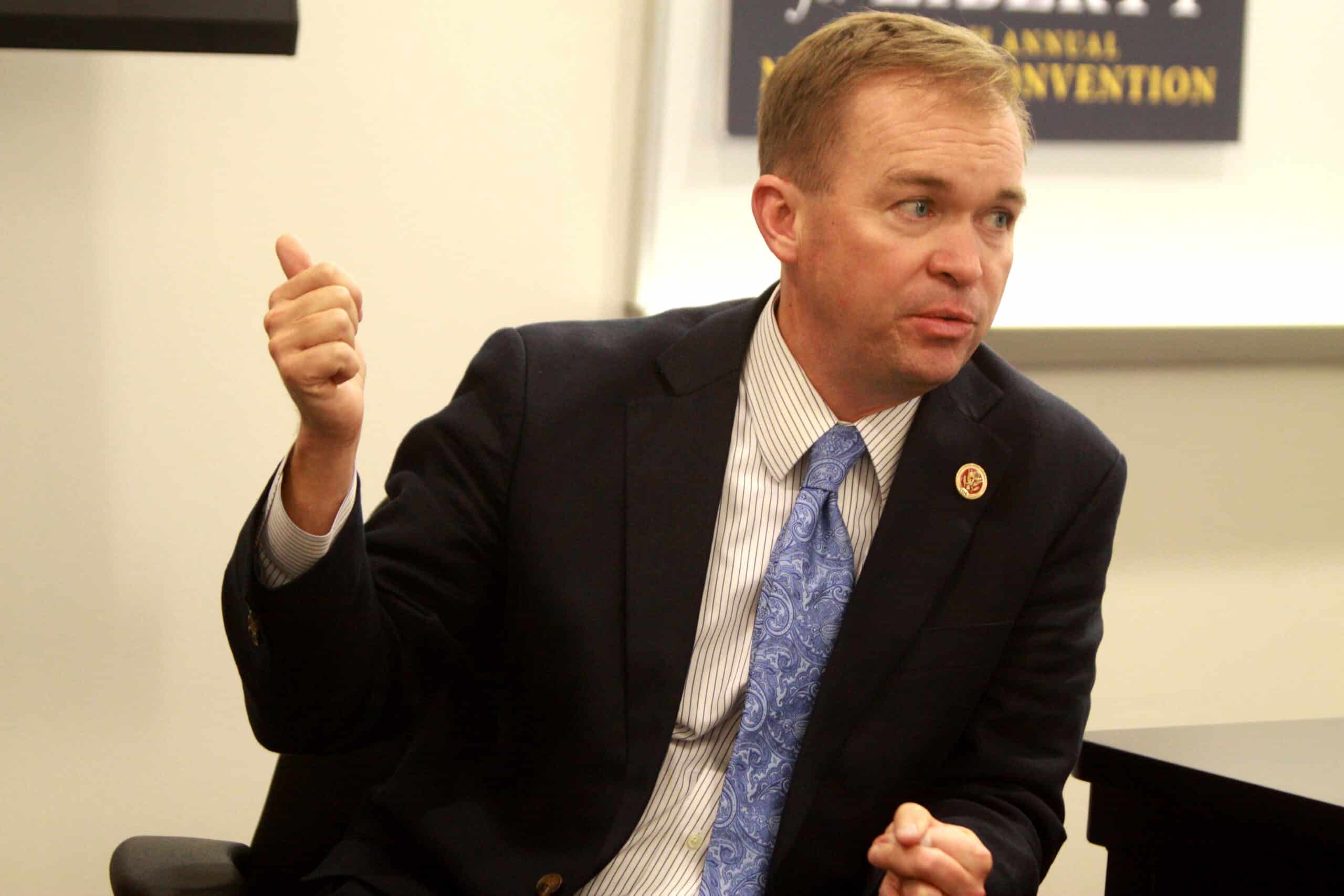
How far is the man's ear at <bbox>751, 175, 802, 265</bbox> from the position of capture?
1542 millimetres

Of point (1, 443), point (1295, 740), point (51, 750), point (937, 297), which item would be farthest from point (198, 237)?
point (1295, 740)

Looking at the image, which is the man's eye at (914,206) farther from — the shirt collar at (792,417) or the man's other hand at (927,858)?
the man's other hand at (927,858)

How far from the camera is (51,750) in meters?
2.09

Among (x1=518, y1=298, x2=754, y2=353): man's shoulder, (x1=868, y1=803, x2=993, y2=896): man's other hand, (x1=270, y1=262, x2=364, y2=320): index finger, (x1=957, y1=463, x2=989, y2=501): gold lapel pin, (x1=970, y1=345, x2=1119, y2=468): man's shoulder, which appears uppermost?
(x1=270, y1=262, x2=364, y2=320): index finger

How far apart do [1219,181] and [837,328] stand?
1209 mm

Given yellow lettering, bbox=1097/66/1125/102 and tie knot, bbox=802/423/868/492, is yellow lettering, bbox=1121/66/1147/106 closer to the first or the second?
yellow lettering, bbox=1097/66/1125/102

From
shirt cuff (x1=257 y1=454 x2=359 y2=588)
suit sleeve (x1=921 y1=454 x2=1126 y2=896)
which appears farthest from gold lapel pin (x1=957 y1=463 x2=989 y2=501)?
shirt cuff (x1=257 y1=454 x2=359 y2=588)

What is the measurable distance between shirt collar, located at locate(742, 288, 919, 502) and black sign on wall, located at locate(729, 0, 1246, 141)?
31.6 inches

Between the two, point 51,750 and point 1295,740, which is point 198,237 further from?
point 1295,740

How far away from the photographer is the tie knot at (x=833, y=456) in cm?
152

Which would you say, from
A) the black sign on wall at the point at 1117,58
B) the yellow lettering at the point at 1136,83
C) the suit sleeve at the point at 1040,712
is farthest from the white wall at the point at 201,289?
the suit sleeve at the point at 1040,712

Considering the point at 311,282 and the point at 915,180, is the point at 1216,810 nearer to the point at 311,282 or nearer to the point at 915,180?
the point at 915,180

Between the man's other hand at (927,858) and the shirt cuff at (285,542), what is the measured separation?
0.54 m

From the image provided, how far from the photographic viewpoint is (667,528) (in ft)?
4.86
